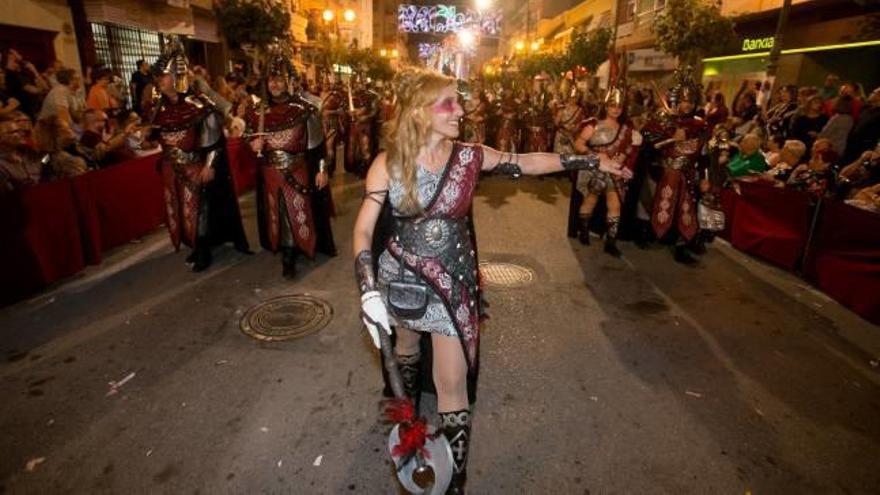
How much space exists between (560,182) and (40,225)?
33.4ft

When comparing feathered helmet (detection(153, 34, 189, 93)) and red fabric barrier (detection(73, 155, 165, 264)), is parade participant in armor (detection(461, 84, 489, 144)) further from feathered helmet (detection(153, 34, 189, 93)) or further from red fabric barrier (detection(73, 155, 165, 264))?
Answer: feathered helmet (detection(153, 34, 189, 93))

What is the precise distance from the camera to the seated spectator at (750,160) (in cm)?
800

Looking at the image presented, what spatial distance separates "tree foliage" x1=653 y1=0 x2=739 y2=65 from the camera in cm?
1301

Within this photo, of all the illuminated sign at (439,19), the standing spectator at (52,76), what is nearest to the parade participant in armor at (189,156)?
the standing spectator at (52,76)

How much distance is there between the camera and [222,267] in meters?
6.26

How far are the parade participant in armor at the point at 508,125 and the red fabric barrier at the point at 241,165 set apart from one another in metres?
6.66

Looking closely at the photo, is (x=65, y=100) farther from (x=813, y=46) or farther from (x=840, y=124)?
(x=813, y=46)

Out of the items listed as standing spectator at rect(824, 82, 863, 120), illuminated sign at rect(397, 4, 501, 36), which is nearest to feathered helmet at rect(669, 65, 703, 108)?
standing spectator at rect(824, 82, 863, 120)

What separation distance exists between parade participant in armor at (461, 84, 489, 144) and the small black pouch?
9081 millimetres

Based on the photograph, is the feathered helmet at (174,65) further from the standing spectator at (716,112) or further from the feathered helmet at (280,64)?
the standing spectator at (716,112)

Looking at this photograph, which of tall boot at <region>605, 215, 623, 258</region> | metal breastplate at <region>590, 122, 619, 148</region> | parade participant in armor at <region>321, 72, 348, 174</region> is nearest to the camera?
metal breastplate at <region>590, 122, 619, 148</region>

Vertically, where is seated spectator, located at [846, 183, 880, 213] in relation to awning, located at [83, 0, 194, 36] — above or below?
below

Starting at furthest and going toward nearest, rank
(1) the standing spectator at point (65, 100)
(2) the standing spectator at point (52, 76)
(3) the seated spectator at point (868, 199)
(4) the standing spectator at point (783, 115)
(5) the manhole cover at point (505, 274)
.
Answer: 1. (4) the standing spectator at point (783, 115)
2. (2) the standing spectator at point (52, 76)
3. (1) the standing spectator at point (65, 100)
4. (5) the manhole cover at point (505, 274)
5. (3) the seated spectator at point (868, 199)

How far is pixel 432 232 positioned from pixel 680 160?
17.0 ft
